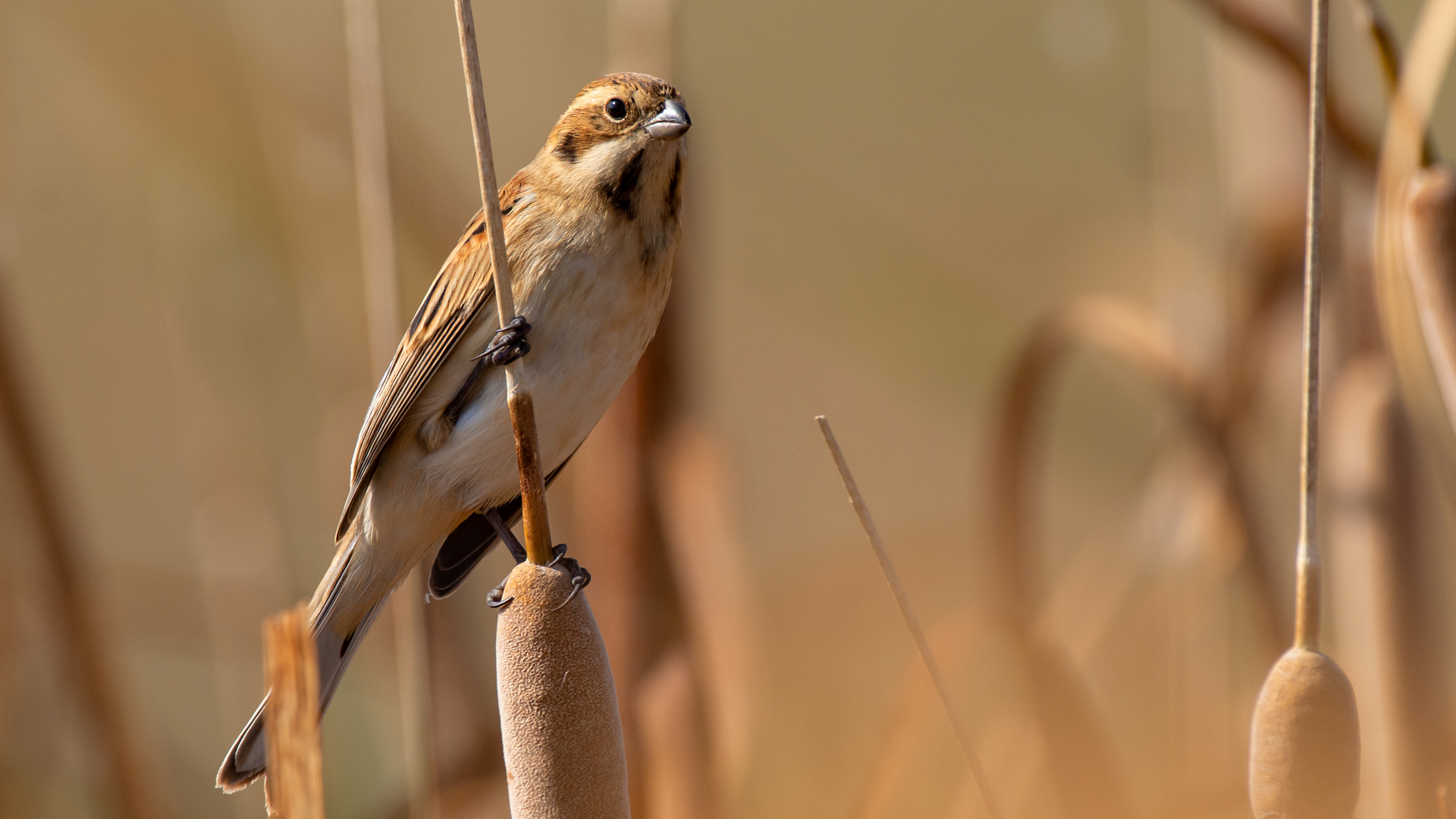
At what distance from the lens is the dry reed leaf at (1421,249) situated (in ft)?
4.01

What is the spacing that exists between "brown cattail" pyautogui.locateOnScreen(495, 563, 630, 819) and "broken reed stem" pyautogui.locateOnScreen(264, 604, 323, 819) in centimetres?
16

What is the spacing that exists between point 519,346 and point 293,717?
842 mm

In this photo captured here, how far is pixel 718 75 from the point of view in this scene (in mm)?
4621

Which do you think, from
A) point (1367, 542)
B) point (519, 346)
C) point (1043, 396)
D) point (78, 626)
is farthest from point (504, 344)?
point (1367, 542)

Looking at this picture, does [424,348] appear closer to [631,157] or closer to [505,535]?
[505,535]

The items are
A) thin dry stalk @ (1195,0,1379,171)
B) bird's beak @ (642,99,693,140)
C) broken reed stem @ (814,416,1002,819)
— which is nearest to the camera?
broken reed stem @ (814,416,1002,819)

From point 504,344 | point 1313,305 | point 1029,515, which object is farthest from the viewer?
point 1029,515

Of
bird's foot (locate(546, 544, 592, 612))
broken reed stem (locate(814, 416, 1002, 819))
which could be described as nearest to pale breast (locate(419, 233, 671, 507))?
bird's foot (locate(546, 544, 592, 612))

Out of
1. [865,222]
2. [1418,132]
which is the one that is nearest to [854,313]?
[865,222]

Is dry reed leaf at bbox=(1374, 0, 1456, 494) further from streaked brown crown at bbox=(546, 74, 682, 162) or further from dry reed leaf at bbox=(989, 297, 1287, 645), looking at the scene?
streaked brown crown at bbox=(546, 74, 682, 162)

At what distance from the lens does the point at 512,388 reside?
124cm

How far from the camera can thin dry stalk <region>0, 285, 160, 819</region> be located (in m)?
2.16

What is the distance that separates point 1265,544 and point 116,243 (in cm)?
377

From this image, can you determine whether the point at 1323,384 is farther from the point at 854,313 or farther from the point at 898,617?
the point at 854,313
